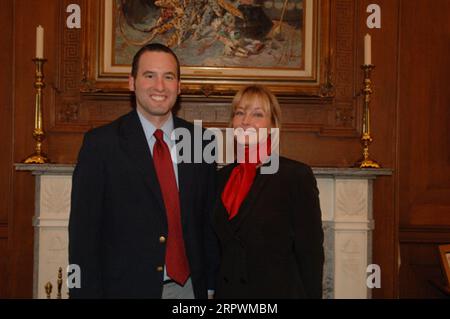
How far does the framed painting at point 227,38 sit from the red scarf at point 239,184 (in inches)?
64.6

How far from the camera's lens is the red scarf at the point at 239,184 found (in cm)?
233

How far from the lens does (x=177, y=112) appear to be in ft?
13.2

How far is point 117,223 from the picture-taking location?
219 cm

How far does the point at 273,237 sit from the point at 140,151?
2.09 feet

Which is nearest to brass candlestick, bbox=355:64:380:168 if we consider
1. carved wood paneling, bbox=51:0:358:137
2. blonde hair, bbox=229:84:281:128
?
carved wood paneling, bbox=51:0:358:137

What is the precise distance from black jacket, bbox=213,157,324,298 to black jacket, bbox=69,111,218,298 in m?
0.15

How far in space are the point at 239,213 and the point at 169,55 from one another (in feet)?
2.37

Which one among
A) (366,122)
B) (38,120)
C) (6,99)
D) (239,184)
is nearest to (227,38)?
(366,122)

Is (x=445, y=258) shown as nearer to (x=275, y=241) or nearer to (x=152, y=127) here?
(x=275, y=241)

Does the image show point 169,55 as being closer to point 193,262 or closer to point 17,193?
point 193,262

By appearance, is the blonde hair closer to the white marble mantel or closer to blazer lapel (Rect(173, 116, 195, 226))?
blazer lapel (Rect(173, 116, 195, 226))

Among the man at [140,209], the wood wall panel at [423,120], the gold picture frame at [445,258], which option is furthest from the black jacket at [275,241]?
the wood wall panel at [423,120]

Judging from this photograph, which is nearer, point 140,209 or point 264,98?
point 140,209

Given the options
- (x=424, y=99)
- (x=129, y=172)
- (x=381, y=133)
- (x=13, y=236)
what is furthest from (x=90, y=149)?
(x=424, y=99)
